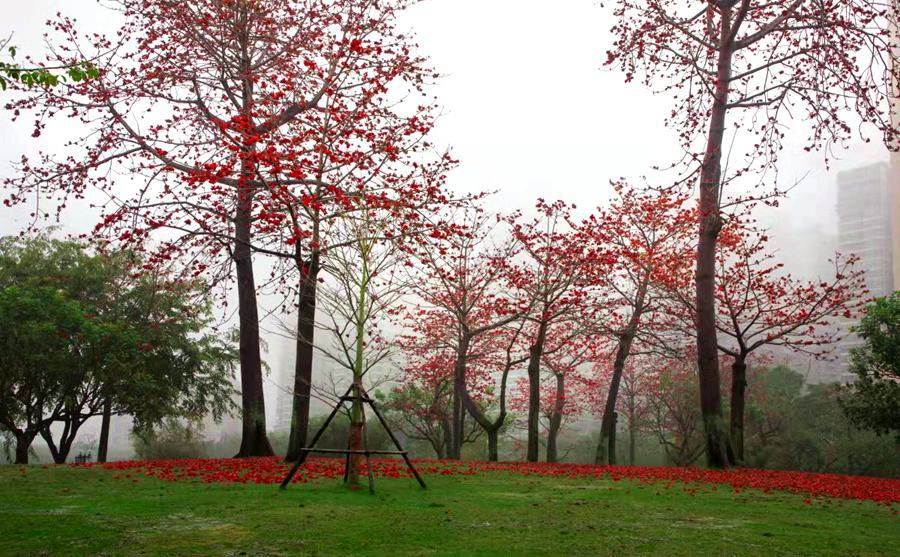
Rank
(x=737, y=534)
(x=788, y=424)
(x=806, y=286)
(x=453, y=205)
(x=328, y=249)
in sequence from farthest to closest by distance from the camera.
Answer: (x=788, y=424) < (x=806, y=286) < (x=453, y=205) < (x=328, y=249) < (x=737, y=534)

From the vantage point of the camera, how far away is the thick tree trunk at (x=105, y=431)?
2277cm

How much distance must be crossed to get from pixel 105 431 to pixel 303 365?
13.6 m

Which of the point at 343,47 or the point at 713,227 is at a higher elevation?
the point at 343,47

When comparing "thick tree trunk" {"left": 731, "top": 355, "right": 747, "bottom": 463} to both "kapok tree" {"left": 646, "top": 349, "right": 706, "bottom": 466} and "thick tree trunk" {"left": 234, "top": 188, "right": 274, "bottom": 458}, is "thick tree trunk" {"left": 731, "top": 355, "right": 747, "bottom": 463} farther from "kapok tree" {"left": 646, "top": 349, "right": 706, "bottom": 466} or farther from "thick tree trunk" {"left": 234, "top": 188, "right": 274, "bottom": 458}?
"thick tree trunk" {"left": 234, "top": 188, "right": 274, "bottom": 458}

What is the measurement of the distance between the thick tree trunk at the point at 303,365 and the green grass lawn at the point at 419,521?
9.13ft

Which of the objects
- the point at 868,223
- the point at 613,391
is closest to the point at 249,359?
the point at 613,391

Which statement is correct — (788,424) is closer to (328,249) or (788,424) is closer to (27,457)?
(328,249)

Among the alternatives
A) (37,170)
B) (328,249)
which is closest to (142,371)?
(37,170)

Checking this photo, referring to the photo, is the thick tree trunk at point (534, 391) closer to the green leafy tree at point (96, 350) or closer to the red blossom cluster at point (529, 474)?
the red blossom cluster at point (529, 474)

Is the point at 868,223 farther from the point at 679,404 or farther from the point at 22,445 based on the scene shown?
the point at 22,445

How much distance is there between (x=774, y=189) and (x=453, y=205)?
6443 millimetres

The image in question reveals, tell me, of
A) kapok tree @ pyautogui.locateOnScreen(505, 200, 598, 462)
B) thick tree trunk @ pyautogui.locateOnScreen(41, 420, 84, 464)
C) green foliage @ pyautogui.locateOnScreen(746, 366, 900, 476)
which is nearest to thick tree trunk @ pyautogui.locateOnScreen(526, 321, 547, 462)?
kapok tree @ pyautogui.locateOnScreen(505, 200, 598, 462)

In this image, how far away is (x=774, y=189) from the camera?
535 inches

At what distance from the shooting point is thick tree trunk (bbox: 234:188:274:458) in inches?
653
